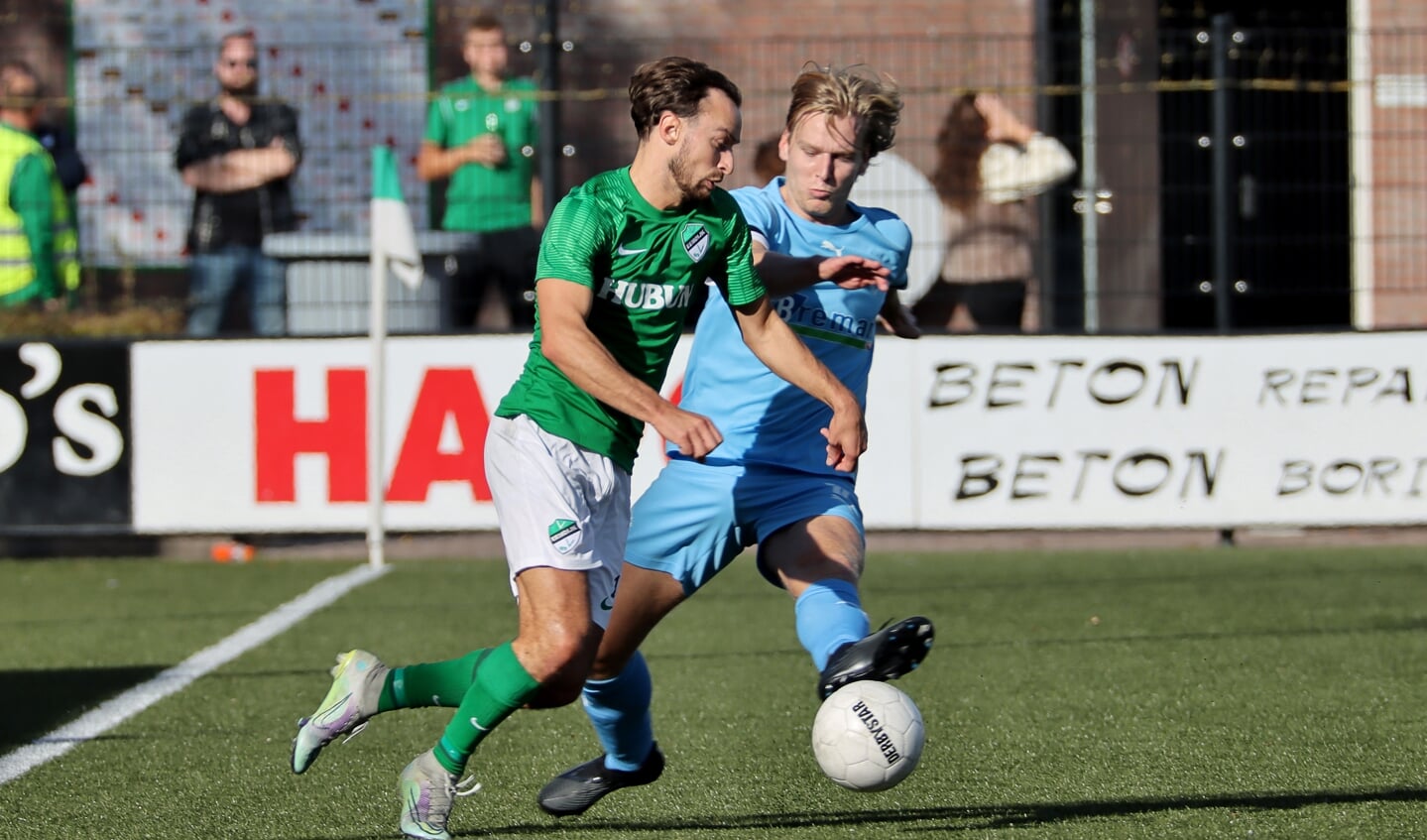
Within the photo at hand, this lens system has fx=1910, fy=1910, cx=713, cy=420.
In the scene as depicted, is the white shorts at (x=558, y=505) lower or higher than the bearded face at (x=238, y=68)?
lower

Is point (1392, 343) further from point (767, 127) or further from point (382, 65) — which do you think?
point (382, 65)

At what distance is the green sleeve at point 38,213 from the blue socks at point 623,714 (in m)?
7.97

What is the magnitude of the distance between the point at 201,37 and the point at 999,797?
11743 millimetres

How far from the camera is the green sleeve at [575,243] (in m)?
4.36

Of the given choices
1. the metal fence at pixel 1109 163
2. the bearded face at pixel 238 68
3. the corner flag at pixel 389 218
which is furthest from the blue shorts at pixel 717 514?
the bearded face at pixel 238 68

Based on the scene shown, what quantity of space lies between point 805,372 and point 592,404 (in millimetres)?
549

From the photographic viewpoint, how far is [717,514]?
500cm

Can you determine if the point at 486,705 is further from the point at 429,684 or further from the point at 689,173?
the point at 689,173

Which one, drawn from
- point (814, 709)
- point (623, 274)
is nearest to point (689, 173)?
point (623, 274)

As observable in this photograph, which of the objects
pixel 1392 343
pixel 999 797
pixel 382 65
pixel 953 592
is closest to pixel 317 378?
pixel 382 65

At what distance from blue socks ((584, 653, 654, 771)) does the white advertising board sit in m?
5.99

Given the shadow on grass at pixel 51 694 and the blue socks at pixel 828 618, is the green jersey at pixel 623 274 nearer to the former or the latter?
the blue socks at pixel 828 618

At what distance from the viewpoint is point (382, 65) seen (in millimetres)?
13250

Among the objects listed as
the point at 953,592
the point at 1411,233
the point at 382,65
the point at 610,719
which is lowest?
the point at 953,592
